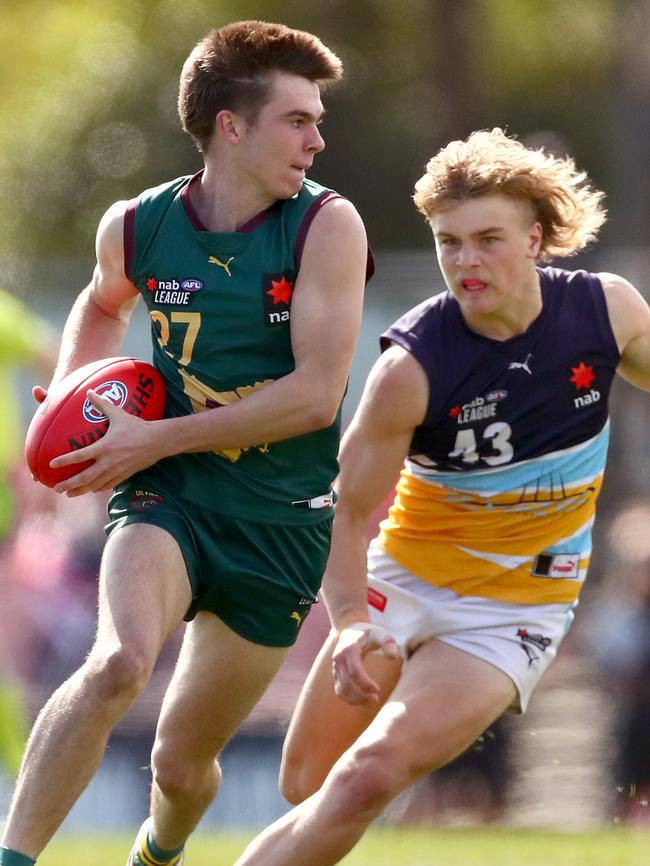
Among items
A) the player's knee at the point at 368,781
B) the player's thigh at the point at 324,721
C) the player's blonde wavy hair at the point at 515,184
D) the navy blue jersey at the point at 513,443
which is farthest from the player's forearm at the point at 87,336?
the player's knee at the point at 368,781

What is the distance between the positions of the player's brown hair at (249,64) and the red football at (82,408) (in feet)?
2.32

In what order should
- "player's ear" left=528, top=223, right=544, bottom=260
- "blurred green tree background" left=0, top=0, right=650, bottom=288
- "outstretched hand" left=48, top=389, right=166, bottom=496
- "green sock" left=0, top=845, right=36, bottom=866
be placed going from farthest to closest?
"blurred green tree background" left=0, top=0, right=650, bottom=288
"player's ear" left=528, top=223, right=544, bottom=260
"outstretched hand" left=48, top=389, right=166, bottom=496
"green sock" left=0, top=845, right=36, bottom=866

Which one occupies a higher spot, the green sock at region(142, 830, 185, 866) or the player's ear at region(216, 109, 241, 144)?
the player's ear at region(216, 109, 241, 144)

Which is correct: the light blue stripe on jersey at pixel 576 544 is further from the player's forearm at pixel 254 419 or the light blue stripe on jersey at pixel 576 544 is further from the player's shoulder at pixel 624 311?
the player's forearm at pixel 254 419

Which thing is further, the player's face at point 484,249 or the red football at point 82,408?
the player's face at point 484,249

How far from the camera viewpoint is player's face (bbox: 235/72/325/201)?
168 inches

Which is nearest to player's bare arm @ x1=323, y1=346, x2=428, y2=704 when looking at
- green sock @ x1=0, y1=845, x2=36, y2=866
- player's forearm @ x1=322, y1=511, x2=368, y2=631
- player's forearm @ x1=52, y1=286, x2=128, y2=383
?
player's forearm @ x1=322, y1=511, x2=368, y2=631

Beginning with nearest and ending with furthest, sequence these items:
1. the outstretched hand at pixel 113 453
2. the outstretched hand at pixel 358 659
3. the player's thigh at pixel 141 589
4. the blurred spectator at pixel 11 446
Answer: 1. the player's thigh at pixel 141 589
2. the outstretched hand at pixel 113 453
3. the outstretched hand at pixel 358 659
4. the blurred spectator at pixel 11 446

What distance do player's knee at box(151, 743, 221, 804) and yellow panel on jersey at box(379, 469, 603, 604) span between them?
835 millimetres

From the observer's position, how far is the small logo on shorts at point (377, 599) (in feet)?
A: 15.8

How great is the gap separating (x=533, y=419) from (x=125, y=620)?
1.40m

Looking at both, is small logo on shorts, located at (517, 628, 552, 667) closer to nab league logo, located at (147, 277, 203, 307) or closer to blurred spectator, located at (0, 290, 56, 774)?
nab league logo, located at (147, 277, 203, 307)

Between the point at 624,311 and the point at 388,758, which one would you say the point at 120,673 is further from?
the point at 624,311

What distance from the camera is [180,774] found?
4562mm
